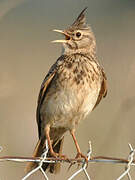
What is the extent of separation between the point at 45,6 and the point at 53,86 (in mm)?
10082

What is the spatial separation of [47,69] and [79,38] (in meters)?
5.02

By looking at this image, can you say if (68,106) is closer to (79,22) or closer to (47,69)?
(79,22)

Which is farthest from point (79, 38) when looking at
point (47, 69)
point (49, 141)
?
point (47, 69)

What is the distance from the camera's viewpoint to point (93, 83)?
5.90 metres

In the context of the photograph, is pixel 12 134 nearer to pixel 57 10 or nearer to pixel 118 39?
pixel 118 39

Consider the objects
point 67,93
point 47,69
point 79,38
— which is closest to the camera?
point 67,93

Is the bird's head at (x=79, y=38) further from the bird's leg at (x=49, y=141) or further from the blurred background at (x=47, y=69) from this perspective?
the bird's leg at (x=49, y=141)

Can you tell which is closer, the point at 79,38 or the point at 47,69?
the point at 79,38

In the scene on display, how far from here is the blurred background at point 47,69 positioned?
618cm

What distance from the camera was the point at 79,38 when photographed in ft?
20.8

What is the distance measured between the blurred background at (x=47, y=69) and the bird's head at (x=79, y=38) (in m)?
0.47

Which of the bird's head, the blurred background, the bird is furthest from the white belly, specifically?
the bird's head

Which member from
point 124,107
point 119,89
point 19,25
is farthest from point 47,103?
point 19,25

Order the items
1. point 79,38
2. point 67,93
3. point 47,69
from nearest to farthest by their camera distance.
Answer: point 67,93 < point 79,38 < point 47,69
